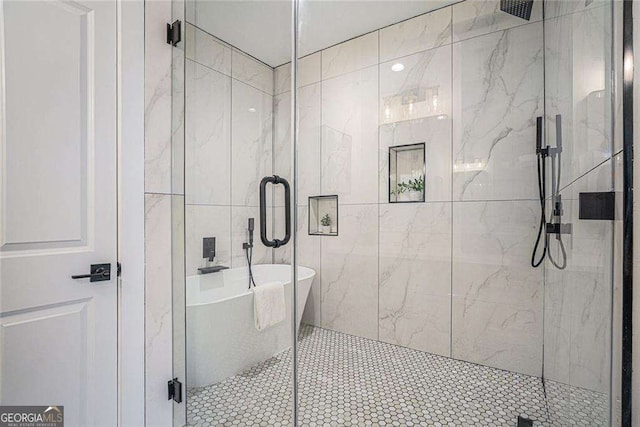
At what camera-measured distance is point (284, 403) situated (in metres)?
1.53

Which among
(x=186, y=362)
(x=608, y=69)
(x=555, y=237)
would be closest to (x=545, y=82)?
(x=555, y=237)

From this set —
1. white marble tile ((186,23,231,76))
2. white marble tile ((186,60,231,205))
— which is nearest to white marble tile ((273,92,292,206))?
white marble tile ((186,60,231,205))

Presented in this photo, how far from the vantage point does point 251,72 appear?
1592 mm

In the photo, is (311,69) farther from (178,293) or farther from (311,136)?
(178,293)

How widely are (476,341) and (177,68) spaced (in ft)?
8.61

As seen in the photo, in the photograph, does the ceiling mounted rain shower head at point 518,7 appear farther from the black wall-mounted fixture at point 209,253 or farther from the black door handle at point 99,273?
the black door handle at point 99,273

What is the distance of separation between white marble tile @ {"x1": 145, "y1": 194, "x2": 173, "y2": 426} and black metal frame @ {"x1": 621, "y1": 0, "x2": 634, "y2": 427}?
177 cm

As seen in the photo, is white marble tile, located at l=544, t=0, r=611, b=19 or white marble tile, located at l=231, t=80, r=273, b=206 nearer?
white marble tile, located at l=544, t=0, r=611, b=19

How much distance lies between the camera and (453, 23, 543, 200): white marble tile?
204 cm

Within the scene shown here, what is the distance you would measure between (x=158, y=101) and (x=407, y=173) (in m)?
1.82

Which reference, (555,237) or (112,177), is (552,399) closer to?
(555,237)

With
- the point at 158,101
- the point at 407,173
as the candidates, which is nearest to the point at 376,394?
the point at 407,173

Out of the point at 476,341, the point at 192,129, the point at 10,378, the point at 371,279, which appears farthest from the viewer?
the point at 371,279

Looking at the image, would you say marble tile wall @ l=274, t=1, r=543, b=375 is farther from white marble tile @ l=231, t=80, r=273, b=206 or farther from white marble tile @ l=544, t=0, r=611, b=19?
white marble tile @ l=231, t=80, r=273, b=206
